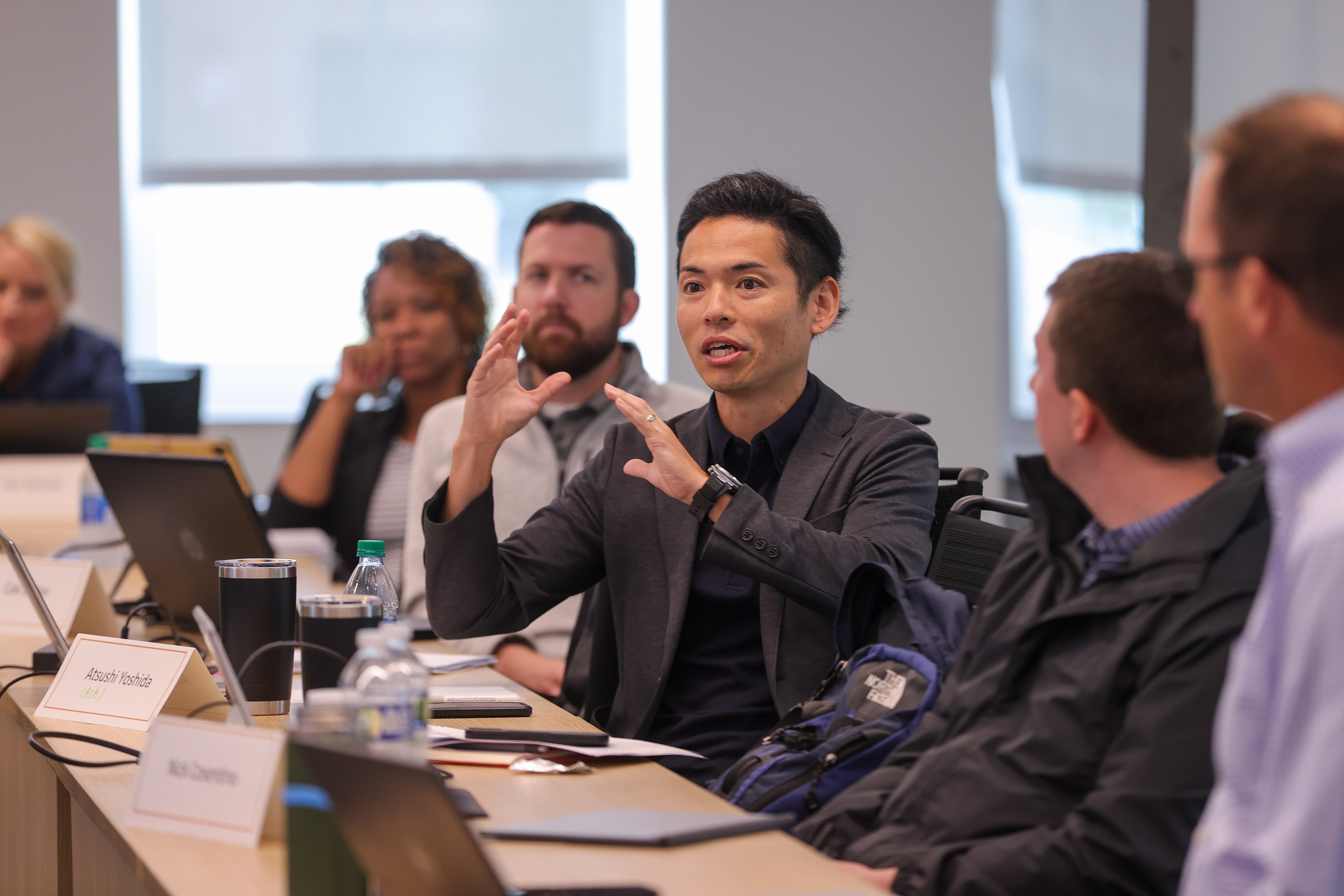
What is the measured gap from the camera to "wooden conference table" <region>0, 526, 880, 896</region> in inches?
40.9

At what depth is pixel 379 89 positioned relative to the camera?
5695 mm

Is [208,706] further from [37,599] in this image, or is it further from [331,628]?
[37,599]

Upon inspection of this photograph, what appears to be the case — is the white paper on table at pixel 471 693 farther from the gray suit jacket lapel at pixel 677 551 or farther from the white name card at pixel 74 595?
the white name card at pixel 74 595

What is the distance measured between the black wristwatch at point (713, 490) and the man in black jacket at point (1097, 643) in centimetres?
47

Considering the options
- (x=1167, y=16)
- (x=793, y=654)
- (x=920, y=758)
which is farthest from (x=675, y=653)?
(x=1167, y=16)

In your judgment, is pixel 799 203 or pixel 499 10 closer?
pixel 799 203

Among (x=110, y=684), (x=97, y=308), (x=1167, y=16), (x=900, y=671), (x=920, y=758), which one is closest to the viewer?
(x=920, y=758)

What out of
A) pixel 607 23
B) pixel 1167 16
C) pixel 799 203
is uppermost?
pixel 607 23

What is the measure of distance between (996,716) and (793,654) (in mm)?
561

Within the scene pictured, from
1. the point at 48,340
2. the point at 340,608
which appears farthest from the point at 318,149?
the point at 340,608

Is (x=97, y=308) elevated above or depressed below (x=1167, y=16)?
below

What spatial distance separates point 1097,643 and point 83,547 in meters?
2.44

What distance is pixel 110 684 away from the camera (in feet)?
5.21

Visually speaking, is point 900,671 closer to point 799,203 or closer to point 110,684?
point 799,203
